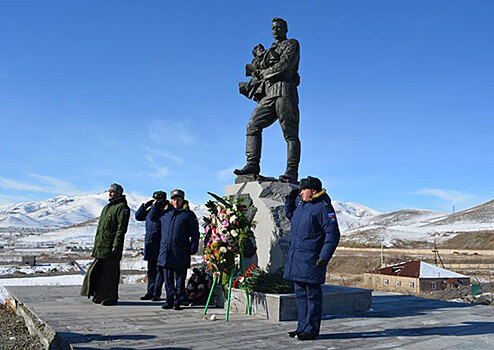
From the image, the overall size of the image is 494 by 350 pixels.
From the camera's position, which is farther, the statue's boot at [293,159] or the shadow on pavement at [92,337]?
the statue's boot at [293,159]

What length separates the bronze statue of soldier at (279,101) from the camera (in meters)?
7.68

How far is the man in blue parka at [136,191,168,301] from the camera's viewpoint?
774cm

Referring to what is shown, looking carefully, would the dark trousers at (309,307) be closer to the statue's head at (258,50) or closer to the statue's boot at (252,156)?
the statue's boot at (252,156)

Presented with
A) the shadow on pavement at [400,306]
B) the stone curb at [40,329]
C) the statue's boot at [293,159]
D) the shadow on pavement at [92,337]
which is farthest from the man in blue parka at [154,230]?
the shadow on pavement at [400,306]

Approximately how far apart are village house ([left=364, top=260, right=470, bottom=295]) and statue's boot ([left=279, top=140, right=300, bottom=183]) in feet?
27.2

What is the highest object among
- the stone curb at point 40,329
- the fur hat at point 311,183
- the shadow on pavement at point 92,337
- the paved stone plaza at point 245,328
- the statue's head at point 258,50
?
the statue's head at point 258,50

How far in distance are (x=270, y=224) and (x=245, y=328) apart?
2.03 metres

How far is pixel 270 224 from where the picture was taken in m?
6.96

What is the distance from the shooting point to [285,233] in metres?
6.89

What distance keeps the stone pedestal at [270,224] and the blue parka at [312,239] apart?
167 cm

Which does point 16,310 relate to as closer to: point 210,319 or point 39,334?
point 39,334

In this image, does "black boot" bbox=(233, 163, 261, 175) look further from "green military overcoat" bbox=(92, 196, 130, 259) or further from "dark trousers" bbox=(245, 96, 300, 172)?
"green military overcoat" bbox=(92, 196, 130, 259)

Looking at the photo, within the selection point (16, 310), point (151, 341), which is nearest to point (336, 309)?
point (151, 341)

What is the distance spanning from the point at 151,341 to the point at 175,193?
2.96 metres
